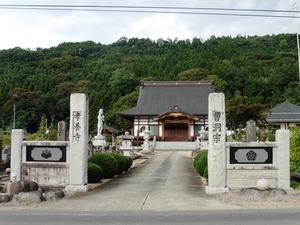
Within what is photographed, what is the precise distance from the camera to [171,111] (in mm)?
47125

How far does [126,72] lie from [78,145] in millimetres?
67524

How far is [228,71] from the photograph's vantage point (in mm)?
70875

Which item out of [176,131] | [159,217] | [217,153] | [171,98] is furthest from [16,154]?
[171,98]

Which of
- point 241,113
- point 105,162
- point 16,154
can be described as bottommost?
point 105,162

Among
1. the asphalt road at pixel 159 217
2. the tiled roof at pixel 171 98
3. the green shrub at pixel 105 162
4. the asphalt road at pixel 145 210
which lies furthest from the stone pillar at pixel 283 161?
the tiled roof at pixel 171 98

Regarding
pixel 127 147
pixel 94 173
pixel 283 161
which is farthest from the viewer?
pixel 127 147

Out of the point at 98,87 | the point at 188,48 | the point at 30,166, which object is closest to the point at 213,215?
the point at 30,166

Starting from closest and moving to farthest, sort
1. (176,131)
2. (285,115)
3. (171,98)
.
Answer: (285,115), (176,131), (171,98)

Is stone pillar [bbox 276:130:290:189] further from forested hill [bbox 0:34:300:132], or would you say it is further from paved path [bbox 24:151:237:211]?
forested hill [bbox 0:34:300:132]

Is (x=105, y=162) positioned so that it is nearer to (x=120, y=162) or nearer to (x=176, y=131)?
(x=120, y=162)

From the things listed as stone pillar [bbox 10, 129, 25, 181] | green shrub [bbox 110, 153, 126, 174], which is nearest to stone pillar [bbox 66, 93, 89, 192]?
stone pillar [bbox 10, 129, 25, 181]

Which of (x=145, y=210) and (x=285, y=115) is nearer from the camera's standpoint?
(x=145, y=210)

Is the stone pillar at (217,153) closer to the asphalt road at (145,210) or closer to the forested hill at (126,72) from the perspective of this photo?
the asphalt road at (145,210)

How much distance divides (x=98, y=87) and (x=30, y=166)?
6488cm
